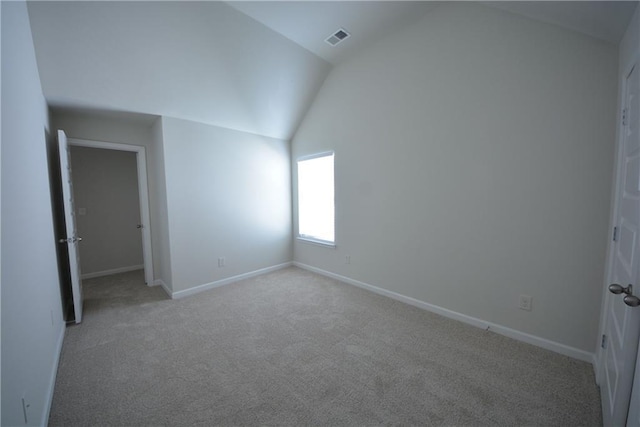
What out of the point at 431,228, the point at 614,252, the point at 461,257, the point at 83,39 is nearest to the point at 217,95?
the point at 83,39

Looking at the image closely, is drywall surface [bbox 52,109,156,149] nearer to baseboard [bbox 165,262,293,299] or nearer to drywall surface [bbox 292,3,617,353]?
baseboard [bbox 165,262,293,299]

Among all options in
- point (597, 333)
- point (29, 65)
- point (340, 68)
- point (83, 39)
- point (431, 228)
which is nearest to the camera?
point (29, 65)

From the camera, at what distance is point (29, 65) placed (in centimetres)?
177

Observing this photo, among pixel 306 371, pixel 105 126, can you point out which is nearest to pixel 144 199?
pixel 105 126

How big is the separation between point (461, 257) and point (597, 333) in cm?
104

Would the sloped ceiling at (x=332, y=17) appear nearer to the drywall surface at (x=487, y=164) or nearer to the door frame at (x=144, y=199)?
the drywall surface at (x=487, y=164)

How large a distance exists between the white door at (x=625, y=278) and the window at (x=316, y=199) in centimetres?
275

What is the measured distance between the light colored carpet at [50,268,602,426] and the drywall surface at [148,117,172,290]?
70 centimetres

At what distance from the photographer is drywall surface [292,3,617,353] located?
1858mm

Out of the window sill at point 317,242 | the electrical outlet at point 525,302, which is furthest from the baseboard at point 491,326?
the window sill at point 317,242

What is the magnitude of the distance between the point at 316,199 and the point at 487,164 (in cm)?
238

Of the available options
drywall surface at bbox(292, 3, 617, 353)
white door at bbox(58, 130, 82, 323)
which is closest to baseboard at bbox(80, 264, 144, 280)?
white door at bbox(58, 130, 82, 323)

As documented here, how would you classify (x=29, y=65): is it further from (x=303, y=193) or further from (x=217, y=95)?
(x=303, y=193)

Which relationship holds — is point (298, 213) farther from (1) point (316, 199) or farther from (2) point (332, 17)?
(2) point (332, 17)
